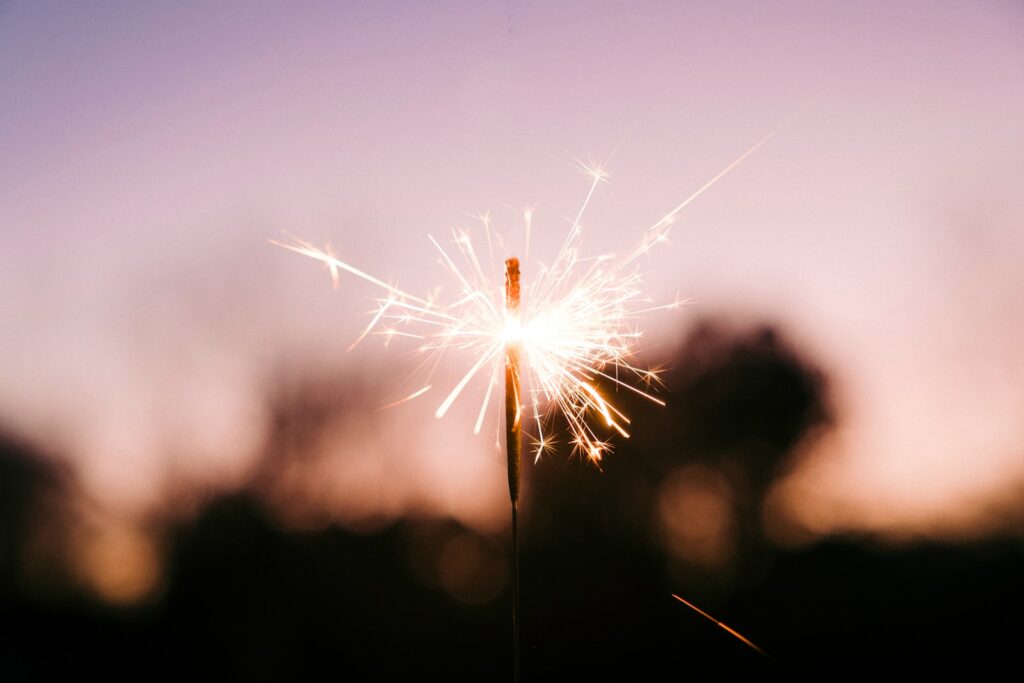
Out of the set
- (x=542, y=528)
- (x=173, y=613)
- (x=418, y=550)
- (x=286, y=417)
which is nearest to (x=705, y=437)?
(x=542, y=528)

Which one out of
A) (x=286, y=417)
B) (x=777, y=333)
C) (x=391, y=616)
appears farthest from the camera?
(x=286, y=417)

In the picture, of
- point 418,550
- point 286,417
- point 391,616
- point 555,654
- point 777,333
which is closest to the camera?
point 555,654

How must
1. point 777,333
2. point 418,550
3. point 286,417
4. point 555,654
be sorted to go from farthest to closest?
1. point 286,417
2. point 777,333
3. point 418,550
4. point 555,654

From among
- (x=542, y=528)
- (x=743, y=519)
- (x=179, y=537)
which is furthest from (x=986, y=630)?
(x=179, y=537)

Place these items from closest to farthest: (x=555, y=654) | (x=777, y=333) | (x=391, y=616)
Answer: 1. (x=555, y=654)
2. (x=391, y=616)
3. (x=777, y=333)

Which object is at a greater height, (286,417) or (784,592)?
→ (286,417)

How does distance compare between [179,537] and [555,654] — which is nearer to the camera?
[555,654]

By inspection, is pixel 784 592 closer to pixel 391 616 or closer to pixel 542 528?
pixel 542 528

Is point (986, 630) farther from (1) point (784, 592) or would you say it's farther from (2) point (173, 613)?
A: (2) point (173, 613)

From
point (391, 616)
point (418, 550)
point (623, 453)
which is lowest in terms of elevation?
point (391, 616)
